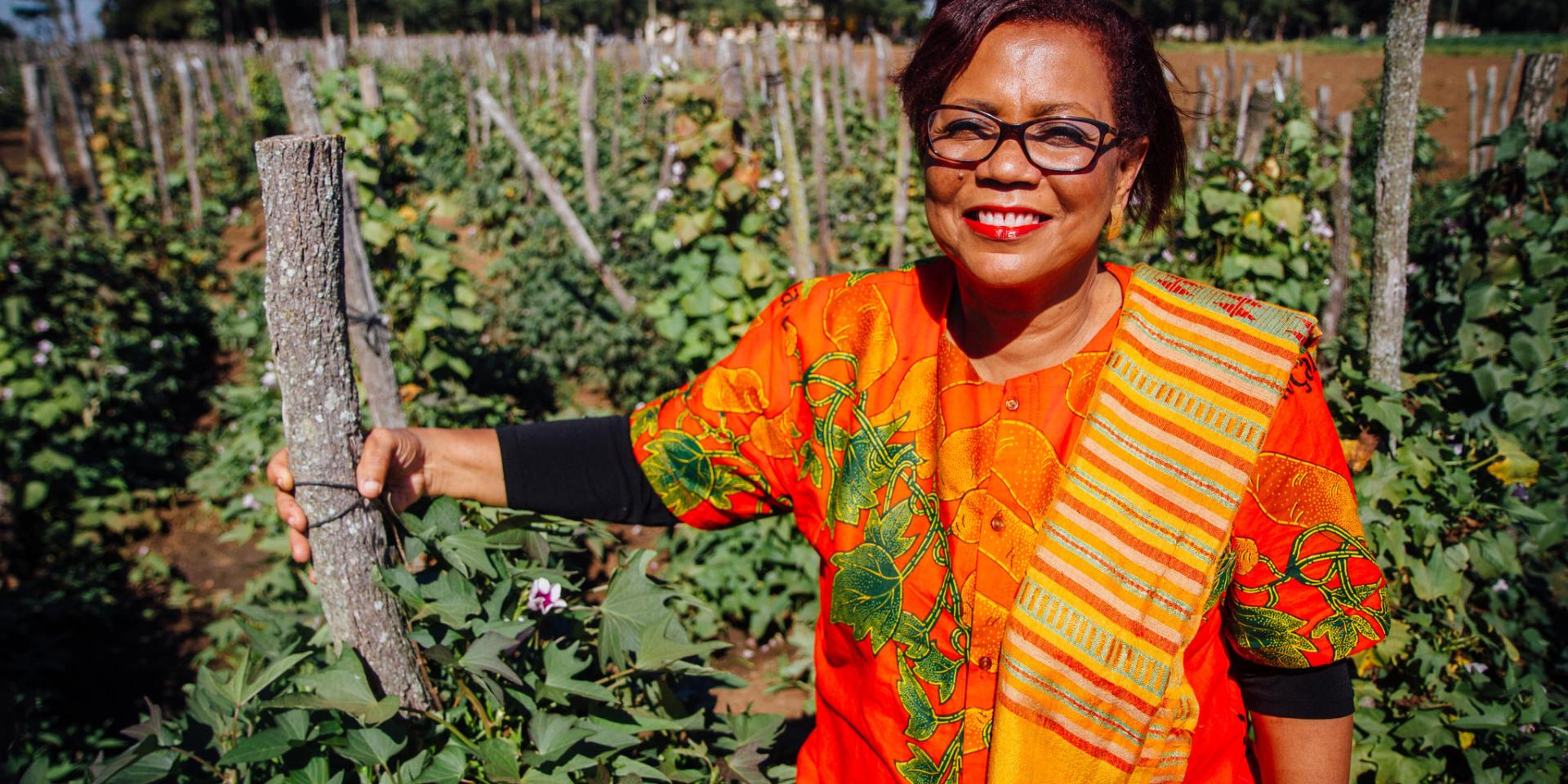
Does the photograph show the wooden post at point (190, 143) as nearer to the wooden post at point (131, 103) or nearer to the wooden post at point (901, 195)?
the wooden post at point (131, 103)

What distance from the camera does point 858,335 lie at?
4.74ft

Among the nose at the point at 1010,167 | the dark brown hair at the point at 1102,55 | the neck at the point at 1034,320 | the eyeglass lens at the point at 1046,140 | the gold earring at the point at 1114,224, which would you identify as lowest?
the neck at the point at 1034,320

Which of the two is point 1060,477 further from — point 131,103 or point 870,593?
point 131,103

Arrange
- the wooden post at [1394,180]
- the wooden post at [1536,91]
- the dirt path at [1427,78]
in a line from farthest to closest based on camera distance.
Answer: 1. the dirt path at [1427,78]
2. the wooden post at [1536,91]
3. the wooden post at [1394,180]

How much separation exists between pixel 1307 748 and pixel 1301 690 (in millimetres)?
92

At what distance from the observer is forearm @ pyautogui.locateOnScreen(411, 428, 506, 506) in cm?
157

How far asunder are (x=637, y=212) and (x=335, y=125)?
329 centimetres

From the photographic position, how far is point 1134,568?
117 centimetres

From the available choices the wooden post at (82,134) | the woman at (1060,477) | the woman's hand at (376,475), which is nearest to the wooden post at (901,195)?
the woman at (1060,477)

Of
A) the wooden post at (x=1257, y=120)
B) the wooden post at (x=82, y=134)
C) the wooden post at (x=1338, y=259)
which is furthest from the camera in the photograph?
the wooden post at (x=82, y=134)

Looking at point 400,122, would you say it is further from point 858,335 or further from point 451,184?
point 451,184

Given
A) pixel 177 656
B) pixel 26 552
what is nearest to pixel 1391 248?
pixel 177 656

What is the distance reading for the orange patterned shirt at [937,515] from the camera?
1180mm

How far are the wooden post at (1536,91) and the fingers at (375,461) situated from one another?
3.53m
